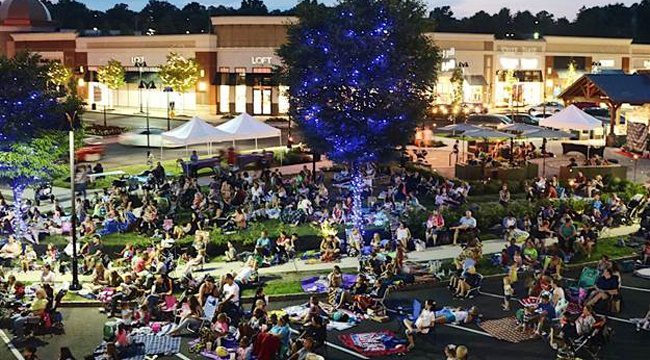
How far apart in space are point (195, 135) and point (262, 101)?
37.9 metres

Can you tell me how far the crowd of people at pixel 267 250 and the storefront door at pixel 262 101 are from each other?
126 feet

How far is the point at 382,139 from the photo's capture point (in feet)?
74.1

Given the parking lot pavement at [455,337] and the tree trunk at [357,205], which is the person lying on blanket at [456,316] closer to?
the parking lot pavement at [455,337]

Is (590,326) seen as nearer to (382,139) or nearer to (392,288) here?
(392,288)

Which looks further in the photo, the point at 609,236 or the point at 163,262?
the point at 609,236

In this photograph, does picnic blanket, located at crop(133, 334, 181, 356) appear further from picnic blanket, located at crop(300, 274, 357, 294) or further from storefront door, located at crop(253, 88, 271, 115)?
storefront door, located at crop(253, 88, 271, 115)

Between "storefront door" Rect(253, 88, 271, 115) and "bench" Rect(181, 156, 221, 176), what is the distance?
3538 centimetres

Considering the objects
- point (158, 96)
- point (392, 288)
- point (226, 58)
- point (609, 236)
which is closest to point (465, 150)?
point (609, 236)

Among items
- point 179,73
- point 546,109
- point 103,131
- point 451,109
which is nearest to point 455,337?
point 103,131

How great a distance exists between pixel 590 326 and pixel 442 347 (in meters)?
2.71

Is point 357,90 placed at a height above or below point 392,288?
above

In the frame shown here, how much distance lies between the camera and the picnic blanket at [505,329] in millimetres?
14906

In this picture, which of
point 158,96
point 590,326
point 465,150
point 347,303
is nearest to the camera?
point 590,326

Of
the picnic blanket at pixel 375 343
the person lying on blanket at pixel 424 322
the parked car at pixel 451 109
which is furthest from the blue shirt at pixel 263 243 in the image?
the parked car at pixel 451 109
